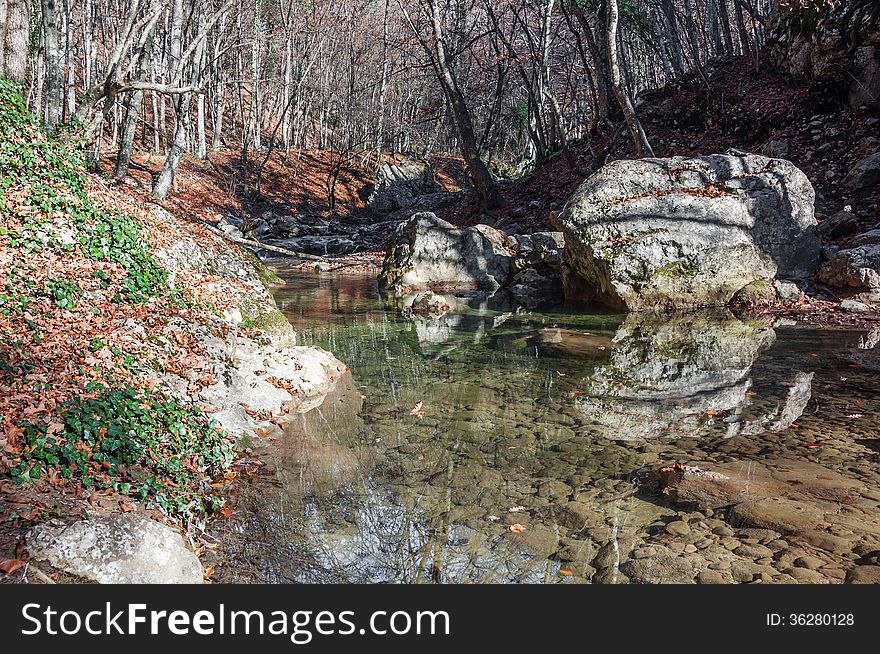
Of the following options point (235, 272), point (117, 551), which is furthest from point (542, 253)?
point (117, 551)

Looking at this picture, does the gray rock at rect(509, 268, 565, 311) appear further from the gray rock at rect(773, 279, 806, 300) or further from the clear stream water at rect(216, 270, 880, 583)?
the gray rock at rect(773, 279, 806, 300)

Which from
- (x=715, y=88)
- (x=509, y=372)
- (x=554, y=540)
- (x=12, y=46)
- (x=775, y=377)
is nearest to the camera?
(x=554, y=540)

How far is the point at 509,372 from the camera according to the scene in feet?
27.5

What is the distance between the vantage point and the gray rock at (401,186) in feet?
117

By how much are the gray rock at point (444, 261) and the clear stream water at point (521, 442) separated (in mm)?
5467

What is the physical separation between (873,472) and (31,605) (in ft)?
18.4

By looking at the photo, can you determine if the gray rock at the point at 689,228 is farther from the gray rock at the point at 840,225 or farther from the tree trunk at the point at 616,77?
the tree trunk at the point at 616,77

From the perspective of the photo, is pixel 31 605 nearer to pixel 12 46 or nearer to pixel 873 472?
pixel 873 472

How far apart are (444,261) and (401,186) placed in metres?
22.3

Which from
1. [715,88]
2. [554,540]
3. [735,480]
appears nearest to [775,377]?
[735,480]

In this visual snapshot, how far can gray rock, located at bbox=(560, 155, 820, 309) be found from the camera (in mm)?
12430

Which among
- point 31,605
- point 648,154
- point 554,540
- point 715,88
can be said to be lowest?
point 554,540

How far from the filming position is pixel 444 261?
52.9 ft

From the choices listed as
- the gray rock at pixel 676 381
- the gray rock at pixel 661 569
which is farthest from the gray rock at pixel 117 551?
the gray rock at pixel 676 381
